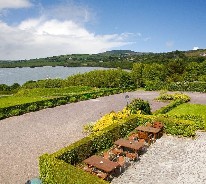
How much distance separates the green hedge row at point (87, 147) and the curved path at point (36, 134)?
6.73ft

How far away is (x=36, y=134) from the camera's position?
2284 cm

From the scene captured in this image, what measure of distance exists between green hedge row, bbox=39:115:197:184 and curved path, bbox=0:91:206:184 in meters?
Answer: 2.05

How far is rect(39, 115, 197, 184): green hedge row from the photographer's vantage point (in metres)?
12.6

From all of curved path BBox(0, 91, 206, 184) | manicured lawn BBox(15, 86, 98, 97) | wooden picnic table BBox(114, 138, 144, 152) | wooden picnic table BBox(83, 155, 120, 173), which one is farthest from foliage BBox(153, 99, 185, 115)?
manicured lawn BBox(15, 86, 98, 97)

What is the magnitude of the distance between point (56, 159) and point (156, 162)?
610 centimetres

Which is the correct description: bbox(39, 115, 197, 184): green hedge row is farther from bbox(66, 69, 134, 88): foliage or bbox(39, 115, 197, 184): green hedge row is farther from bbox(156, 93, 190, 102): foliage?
bbox(66, 69, 134, 88): foliage

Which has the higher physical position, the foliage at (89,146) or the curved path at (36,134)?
the foliage at (89,146)

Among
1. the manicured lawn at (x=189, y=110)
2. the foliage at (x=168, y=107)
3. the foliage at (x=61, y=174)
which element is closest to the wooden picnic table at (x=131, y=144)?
the foliage at (x=61, y=174)

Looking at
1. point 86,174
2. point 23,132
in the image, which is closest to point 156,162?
point 86,174

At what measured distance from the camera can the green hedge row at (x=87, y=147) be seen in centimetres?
1256

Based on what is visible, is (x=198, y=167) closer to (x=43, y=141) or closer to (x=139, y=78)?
(x=43, y=141)

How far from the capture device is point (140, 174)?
14.8m

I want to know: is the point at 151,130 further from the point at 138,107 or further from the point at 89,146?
the point at 138,107

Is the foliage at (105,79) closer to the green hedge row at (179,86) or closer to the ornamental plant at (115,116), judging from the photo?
the green hedge row at (179,86)
